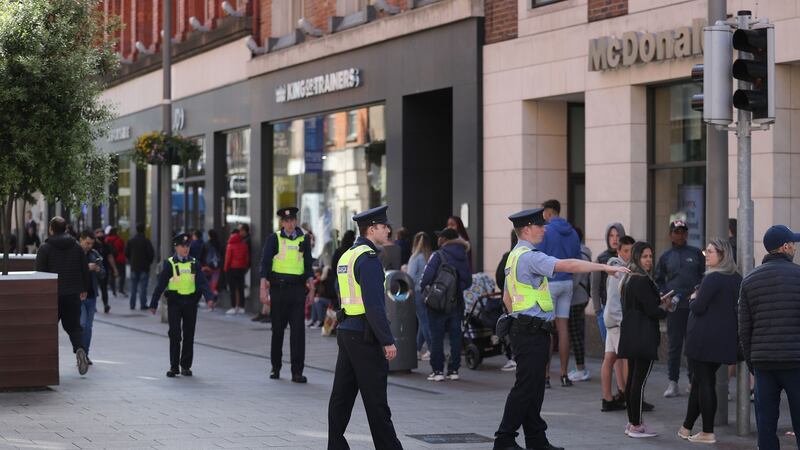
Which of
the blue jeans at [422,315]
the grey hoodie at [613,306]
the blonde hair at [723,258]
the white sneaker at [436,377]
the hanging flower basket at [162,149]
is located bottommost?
the white sneaker at [436,377]

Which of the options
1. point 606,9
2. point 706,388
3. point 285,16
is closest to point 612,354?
point 706,388

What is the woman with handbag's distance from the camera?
11266 mm

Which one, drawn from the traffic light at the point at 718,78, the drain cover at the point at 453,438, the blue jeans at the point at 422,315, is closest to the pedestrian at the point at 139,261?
the blue jeans at the point at 422,315

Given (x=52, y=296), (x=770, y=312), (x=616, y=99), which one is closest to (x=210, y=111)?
(x=616, y=99)

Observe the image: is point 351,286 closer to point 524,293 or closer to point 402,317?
point 524,293

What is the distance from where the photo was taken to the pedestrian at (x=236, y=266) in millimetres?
26828

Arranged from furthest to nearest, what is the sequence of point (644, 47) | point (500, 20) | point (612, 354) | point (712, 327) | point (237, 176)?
point (237, 176)
point (500, 20)
point (644, 47)
point (612, 354)
point (712, 327)

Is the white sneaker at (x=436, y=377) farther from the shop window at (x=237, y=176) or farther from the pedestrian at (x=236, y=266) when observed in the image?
the shop window at (x=237, y=176)

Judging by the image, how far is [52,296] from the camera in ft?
45.2

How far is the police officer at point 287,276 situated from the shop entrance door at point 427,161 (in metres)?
6.95

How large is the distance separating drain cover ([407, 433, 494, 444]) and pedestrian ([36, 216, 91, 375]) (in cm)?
576

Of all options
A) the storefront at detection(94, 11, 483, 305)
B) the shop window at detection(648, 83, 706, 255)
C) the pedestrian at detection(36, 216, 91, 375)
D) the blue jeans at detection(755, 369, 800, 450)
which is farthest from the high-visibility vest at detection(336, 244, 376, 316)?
the storefront at detection(94, 11, 483, 305)

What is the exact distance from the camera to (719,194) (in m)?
11.6

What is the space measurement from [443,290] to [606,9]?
15.6 feet
